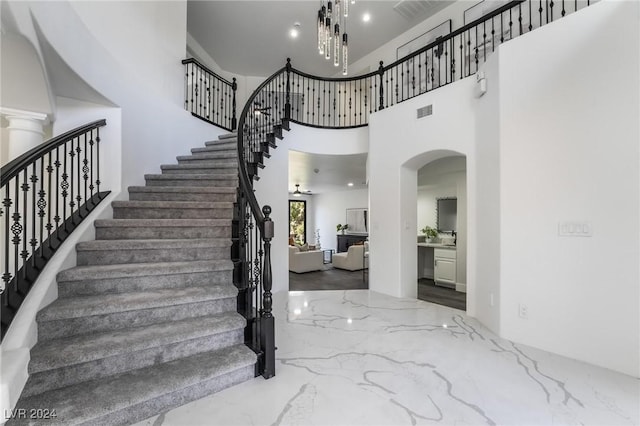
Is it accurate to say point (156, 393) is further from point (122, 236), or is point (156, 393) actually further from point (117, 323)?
point (122, 236)

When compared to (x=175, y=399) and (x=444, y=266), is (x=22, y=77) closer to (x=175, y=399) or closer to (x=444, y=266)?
(x=175, y=399)

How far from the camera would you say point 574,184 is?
2592 mm

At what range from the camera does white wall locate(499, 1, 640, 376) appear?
7.72 feet

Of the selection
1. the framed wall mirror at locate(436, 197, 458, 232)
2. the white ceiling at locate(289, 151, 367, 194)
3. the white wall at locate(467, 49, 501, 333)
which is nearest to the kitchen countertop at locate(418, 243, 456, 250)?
the framed wall mirror at locate(436, 197, 458, 232)

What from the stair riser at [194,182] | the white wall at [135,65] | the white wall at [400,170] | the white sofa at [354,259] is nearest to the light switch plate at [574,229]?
the white wall at [400,170]

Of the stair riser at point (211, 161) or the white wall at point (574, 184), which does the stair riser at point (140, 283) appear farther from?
the white wall at point (574, 184)

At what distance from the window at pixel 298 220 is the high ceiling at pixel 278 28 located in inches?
227

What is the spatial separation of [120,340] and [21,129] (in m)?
2.43

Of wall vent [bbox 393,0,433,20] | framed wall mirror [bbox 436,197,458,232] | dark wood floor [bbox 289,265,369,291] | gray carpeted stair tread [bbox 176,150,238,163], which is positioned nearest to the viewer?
gray carpeted stair tread [bbox 176,150,238,163]

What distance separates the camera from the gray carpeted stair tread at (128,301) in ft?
6.51

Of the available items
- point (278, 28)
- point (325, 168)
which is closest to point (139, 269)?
point (325, 168)

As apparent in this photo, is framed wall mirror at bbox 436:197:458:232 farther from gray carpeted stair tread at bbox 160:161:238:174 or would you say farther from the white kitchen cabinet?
gray carpeted stair tread at bbox 160:161:238:174

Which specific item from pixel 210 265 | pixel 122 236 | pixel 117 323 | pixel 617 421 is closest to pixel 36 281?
pixel 117 323

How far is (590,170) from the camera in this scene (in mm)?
2516
